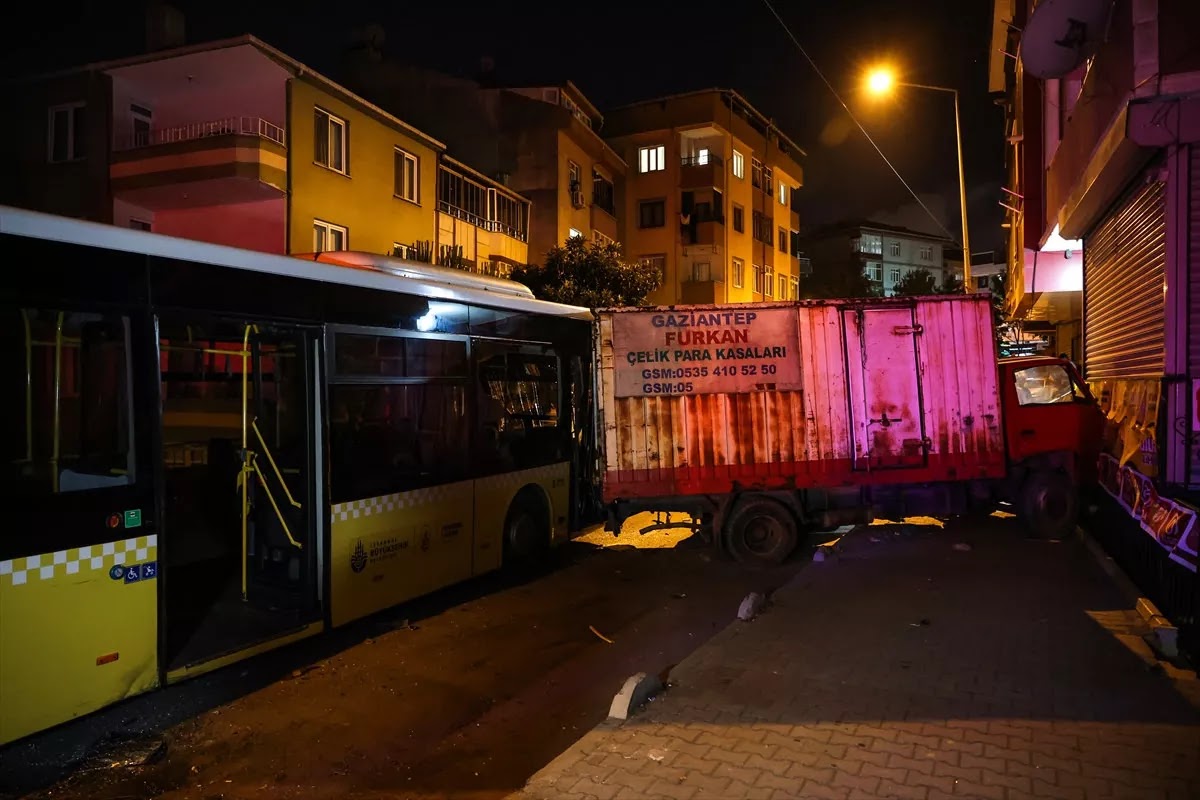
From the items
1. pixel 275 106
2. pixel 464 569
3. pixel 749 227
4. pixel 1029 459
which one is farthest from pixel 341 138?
pixel 749 227

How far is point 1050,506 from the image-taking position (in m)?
9.47

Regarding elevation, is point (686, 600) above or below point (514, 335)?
below

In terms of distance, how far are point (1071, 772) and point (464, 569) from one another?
5443mm

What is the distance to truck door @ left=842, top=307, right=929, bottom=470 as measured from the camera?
9055mm

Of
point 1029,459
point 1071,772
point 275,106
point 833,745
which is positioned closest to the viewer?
point 1071,772

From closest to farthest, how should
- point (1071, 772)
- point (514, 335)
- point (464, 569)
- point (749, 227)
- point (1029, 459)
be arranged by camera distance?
point (1071, 772) → point (464, 569) → point (514, 335) → point (1029, 459) → point (749, 227)

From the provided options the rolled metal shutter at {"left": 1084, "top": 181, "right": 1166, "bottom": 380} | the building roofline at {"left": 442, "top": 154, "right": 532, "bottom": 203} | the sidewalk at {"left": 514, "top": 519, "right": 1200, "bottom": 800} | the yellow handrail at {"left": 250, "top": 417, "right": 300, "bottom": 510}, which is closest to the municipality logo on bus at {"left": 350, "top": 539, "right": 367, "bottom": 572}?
the yellow handrail at {"left": 250, "top": 417, "right": 300, "bottom": 510}

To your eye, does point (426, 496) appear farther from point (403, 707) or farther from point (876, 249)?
point (876, 249)

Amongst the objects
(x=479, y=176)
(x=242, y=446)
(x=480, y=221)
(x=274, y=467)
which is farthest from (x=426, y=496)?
(x=479, y=176)

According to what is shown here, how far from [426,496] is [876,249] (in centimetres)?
6783

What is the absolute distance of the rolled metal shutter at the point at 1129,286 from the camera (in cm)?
682

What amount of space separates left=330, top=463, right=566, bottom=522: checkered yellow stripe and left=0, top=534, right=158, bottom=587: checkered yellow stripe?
5.17 ft

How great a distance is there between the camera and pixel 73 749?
484 centimetres

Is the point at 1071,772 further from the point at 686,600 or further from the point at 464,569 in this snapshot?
the point at 464,569
